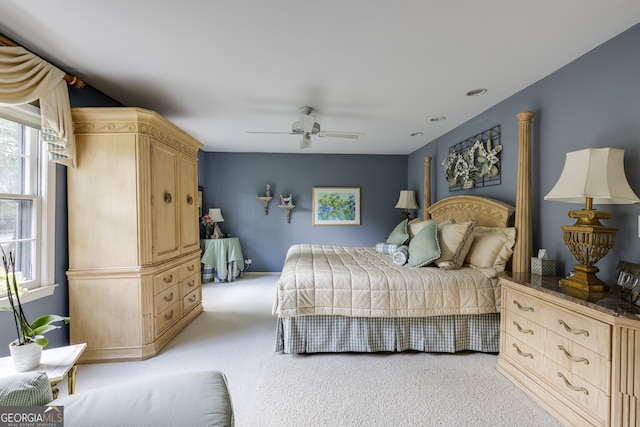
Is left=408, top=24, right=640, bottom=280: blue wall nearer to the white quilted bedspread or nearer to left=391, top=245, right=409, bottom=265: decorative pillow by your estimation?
the white quilted bedspread

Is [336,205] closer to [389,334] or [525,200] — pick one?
[389,334]

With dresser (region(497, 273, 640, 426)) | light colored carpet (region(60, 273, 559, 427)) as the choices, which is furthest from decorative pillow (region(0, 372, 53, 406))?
dresser (region(497, 273, 640, 426))

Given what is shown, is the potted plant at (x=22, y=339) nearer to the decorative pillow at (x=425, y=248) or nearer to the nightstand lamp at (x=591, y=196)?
the decorative pillow at (x=425, y=248)

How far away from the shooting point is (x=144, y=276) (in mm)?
2297

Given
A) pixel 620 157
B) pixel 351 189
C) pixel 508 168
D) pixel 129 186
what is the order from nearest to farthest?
pixel 620 157 → pixel 129 186 → pixel 508 168 → pixel 351 189

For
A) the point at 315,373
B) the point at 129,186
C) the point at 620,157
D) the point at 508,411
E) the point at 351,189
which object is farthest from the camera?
the point at 351,189

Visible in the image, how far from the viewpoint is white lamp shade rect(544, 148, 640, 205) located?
1522mm

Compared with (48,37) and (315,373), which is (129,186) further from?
(315,373)

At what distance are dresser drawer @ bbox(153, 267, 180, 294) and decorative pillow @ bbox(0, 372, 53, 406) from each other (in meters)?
1.51

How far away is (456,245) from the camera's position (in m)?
2.61

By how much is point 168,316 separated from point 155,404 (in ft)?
6.22

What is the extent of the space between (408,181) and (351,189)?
121 centimetres

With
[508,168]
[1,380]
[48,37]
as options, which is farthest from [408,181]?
[1,380]

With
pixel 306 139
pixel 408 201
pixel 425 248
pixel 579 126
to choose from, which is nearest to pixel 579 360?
pixel 425 248
